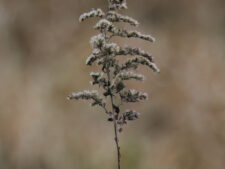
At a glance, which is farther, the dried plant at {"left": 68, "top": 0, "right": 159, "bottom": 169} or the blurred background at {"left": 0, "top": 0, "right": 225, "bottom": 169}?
the blurred background at {"left": 0, "top": 0, "right": 225, "bottom": 169}

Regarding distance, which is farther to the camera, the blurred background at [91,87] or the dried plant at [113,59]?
the blurred background at [91,87]

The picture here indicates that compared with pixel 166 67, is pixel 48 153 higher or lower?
lower

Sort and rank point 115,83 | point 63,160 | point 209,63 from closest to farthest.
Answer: point 115,83 < point 63,160 < point 209,63

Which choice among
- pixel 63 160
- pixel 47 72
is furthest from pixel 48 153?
pixel 47 72

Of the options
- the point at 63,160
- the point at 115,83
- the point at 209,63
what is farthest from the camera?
the point at 209,63

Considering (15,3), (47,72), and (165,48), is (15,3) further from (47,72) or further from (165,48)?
(165,48)

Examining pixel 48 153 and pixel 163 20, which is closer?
pixel 48 153

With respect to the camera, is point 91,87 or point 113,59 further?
point 91,87

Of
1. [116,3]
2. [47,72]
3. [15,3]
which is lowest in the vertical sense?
[116,3]
